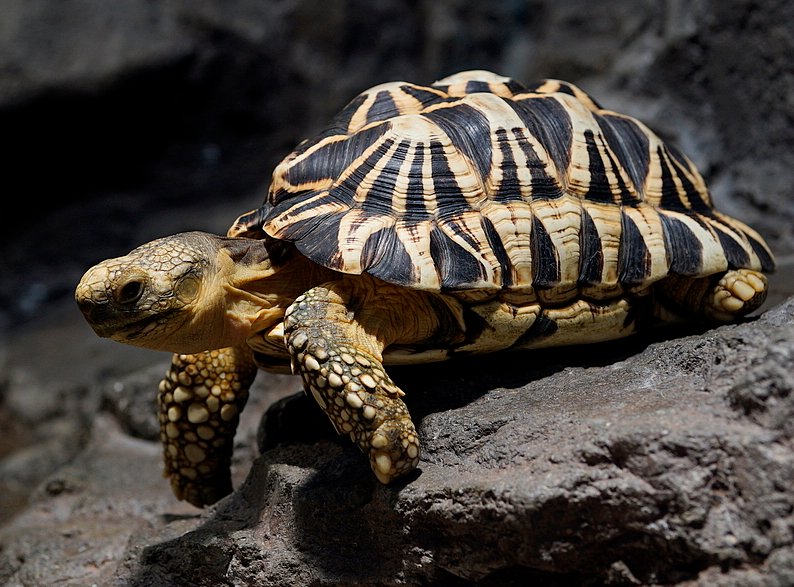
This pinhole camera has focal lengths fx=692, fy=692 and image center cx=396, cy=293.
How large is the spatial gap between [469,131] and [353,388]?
3.55 feet

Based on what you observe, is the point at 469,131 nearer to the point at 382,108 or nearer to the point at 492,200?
the point at 492,200

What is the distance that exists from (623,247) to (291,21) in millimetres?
6130

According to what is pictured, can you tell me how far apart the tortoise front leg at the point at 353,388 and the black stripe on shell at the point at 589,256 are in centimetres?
84

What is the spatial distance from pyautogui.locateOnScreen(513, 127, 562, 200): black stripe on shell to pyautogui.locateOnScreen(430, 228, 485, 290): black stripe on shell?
0.40 metres

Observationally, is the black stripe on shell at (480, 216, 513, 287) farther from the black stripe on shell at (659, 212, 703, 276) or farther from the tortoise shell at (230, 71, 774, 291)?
the black stripe on shell at (659, 212, 703, 276)

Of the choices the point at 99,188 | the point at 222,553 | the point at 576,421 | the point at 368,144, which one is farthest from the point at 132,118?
the point at 576,421

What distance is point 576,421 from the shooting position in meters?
2.04

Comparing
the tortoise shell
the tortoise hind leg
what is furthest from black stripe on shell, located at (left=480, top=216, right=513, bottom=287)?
the tortoise hind leg

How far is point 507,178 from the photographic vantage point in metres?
2.48

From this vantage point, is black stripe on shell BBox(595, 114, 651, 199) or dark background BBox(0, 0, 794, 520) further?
dark background BBox(0, 0, 794, 520)

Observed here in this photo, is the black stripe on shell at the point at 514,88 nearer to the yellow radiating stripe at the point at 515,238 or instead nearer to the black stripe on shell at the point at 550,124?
the black stripe on shell at the point at 550,124

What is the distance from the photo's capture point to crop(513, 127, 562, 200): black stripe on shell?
2.51 m

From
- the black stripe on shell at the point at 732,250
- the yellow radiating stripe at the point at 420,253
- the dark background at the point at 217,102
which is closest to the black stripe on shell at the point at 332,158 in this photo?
the yellow radiating stripe at the point at 420,253

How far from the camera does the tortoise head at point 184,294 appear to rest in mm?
2189
